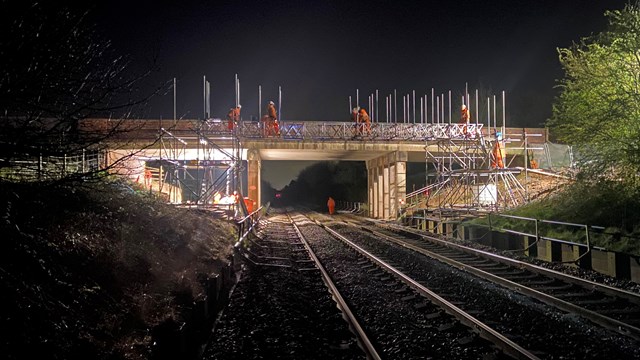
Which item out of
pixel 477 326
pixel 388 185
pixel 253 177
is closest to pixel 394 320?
pixel 477 326

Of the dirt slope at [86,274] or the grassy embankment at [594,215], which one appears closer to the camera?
the dirt slope at [86,274]

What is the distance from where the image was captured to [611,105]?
43.0ft

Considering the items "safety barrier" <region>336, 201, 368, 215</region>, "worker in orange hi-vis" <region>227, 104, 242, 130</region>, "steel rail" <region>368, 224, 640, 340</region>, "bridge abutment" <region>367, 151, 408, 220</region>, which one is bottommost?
"steel rail" <region>368, 224, 640, 340</region>

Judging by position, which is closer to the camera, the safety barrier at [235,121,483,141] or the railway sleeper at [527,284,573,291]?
the railway sleeper at [527,284,573,291]

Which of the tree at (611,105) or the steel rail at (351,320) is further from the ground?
the tree at (611,105)

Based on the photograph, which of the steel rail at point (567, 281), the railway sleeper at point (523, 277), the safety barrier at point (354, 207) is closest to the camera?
the steel rail at point (567, 281)

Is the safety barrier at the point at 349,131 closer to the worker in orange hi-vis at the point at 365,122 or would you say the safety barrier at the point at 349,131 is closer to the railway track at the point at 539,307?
the worker in orange hi-vis at the point at 365,122

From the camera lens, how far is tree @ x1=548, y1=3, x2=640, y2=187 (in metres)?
13.0

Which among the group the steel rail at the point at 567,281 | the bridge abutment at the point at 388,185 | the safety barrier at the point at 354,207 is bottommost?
the steel rail at the point at 567,281

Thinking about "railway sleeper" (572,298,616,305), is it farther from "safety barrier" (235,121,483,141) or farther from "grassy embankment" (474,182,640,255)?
"safety barrier" (235,121,483,141)

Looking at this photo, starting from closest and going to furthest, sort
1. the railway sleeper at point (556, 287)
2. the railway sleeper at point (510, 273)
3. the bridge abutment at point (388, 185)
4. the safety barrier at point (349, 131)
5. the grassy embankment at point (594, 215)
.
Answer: the railway sleeper at point (556, 287)
the railway sleeper at point (510, 273)
the grassy embankment at point (594, 215)
the safety barrier at point (349, 131)
the bridge abutment at point (388, 185)

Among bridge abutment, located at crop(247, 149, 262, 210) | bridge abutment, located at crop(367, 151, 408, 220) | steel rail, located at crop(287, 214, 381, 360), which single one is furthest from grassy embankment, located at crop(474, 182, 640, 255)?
bridge abutment, located at crop(247, 149, 262, 210)

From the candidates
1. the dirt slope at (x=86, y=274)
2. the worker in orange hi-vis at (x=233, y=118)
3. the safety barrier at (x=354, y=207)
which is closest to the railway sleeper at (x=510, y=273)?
the dirt slope at (x=86, y=274)

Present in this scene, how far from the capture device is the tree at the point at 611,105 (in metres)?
13.0
